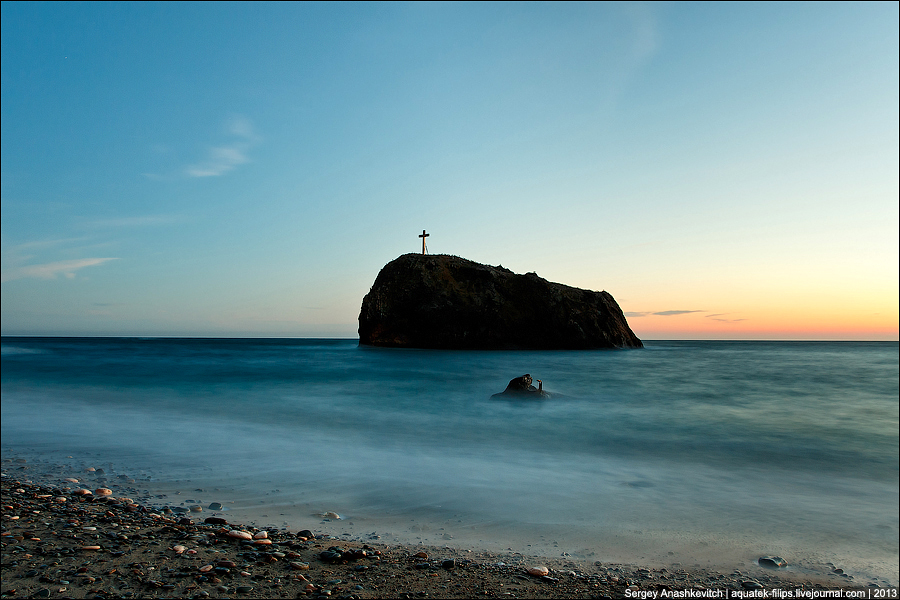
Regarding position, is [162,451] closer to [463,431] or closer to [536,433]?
[463,431]

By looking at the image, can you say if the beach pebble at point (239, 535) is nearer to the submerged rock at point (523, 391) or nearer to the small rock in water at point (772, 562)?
the small rock in water at point (772, 562)

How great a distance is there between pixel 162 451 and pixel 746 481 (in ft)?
26.4

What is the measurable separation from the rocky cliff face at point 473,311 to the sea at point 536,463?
2657cm

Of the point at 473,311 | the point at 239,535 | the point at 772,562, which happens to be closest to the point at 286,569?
the point at 239,535

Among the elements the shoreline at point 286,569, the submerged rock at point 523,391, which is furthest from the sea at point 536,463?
the submerged rock at point 523,391

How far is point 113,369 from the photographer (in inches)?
790

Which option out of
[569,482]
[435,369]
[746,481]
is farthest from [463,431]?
[435,369]

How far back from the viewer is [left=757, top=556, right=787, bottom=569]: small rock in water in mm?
3748

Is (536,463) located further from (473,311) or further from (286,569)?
(473,311)

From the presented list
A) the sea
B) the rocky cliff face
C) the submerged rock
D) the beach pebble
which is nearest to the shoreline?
the beach pebble

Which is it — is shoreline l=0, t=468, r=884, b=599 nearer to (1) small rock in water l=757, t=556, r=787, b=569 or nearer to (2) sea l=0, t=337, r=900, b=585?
(1) small rock in water l=757, t=556, r=787, b=569

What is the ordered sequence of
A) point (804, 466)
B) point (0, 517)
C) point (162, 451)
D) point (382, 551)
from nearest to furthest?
point (382, 551)
point (0, 517)
point (804, 466)
point (162, 451)

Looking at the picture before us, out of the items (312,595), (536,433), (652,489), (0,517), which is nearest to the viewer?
(312,595)

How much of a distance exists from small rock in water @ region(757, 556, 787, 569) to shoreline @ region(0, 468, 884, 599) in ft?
0.17
